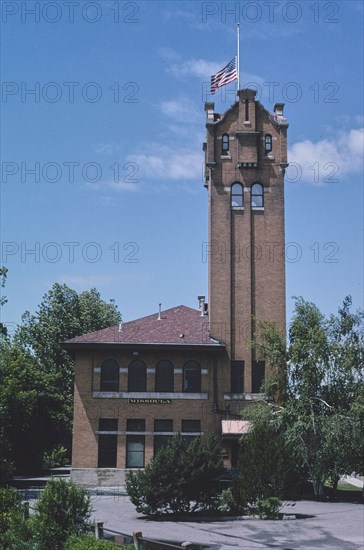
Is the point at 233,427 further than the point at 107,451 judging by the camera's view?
No

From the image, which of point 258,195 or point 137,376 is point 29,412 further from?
point 258,195

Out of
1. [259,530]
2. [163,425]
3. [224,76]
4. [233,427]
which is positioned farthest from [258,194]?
[259,530]

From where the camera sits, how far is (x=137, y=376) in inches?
1622

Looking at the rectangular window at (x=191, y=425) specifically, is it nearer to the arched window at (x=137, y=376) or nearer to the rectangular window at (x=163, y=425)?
the rectangular window at (x=163, y=425)

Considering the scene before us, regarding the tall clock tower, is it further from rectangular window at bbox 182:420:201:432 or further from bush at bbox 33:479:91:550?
bush at bbox 33:479:91:550

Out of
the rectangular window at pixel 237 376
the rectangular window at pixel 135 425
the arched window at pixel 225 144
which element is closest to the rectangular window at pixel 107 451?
the rectangular window at pixel 135 425

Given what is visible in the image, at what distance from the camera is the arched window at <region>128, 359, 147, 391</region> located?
1613 inches

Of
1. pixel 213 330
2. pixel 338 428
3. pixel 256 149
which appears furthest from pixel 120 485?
pixel 256 149

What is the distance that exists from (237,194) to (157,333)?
9904 mm

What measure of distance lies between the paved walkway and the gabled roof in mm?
11861

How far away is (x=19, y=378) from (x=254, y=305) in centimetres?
1986

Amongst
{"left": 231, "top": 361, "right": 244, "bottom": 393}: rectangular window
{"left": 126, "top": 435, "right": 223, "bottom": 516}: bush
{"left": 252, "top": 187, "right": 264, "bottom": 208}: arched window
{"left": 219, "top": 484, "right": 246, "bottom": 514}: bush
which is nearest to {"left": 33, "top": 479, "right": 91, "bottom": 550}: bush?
{"left": 126, "top": 435, "right": 223, "bottom": 516}: bush

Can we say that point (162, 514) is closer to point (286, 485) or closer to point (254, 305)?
point (286, 485)

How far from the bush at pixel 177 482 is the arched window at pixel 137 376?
12.9m
